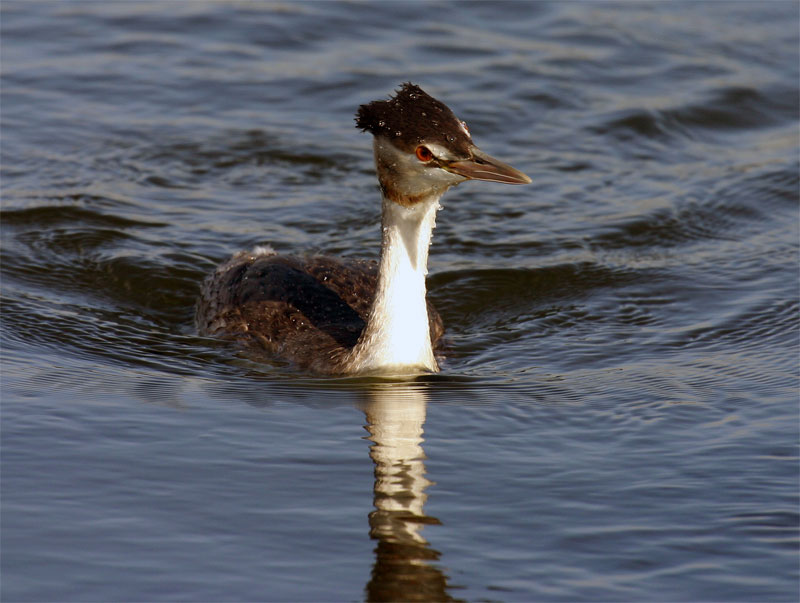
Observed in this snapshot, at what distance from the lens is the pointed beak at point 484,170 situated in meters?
7.89

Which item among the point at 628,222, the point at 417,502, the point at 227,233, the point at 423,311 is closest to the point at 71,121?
the point at 227,233

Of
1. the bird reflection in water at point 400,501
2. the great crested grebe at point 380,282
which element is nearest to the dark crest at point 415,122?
the great crested grebe at point 380,282

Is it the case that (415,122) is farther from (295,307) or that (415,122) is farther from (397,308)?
(295,307)

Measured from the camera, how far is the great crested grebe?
805 cm

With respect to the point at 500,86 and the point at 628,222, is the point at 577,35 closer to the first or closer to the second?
the point at 500,86

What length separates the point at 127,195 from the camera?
1296cm

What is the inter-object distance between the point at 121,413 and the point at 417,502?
85.1 inches

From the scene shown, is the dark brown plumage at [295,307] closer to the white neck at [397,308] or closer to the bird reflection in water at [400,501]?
the white neck at [397,308]

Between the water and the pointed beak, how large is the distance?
4.96 ft

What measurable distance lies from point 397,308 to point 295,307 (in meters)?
1.18

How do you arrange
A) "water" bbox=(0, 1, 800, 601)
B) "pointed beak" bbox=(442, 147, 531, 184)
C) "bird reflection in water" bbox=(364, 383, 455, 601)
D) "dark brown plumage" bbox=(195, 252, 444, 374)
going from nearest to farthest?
"bird reflection in water" bbox=(364, 383, 455, 601) → "water" bbox=(0, 1, 800, 601) → "pointed beak" bbox=(442, 147, 531, 184) → "dark brown plumage" bbox=(195, 252, 444, 374)

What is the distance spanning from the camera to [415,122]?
317 inches

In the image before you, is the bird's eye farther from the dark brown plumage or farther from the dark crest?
the dark brown plumage

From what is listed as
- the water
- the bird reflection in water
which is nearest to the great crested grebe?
the water
